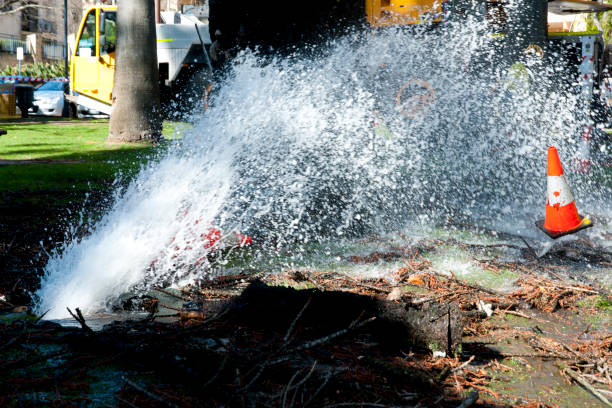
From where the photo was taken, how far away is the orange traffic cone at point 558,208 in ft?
15.3

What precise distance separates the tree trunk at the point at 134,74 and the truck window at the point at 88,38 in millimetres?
7634

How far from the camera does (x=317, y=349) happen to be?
2328 millimetres

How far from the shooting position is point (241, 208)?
18.5 ft

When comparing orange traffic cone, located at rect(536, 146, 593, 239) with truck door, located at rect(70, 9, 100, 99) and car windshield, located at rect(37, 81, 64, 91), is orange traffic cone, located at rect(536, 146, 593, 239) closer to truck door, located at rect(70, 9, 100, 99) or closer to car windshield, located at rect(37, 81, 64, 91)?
truck door, located at rect(70, 9, 100, 99)

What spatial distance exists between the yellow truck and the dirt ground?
1567 cm

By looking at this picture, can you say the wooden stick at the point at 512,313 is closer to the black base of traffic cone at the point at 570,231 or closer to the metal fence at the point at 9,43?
the black base of traffic cone at the point at 570,231

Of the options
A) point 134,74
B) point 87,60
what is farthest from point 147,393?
point 87,60

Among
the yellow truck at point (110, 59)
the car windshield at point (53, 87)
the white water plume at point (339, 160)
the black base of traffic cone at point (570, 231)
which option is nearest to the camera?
the white water plume at point (339, 160)

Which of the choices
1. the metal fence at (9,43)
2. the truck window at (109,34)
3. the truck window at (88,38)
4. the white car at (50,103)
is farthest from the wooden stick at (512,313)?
the metal fence at (9,43)

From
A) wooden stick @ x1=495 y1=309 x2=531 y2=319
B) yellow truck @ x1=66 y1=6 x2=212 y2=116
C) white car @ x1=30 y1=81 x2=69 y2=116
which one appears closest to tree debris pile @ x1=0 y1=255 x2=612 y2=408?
wooden stick @ x1=495 y1=309 x2=531 y2=319

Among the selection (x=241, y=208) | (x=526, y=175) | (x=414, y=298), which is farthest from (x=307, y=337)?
(x=526, y=175)

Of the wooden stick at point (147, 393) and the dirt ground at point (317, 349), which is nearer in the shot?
the wooden stick at point (147, 393)

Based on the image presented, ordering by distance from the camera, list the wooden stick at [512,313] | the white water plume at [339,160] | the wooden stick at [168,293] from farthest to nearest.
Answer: the white water plume at [339,160]
the wooden stick at [168,293]
the wooden stick at [512,313]

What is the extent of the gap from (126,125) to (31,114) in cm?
1659
